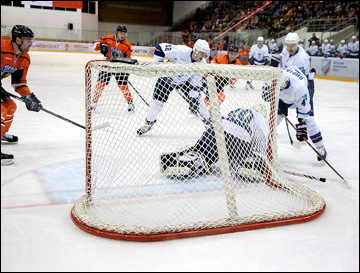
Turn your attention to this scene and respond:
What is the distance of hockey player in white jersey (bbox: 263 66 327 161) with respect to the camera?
8.93ft

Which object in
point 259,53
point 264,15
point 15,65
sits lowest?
point 15,65

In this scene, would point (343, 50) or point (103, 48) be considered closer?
point (103, 48)

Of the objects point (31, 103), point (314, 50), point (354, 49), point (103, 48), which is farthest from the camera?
point (314, 50)

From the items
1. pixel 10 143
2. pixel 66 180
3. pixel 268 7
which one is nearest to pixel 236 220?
pixel 66 180

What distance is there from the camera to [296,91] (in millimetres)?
2764

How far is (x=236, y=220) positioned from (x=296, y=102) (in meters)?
1.29

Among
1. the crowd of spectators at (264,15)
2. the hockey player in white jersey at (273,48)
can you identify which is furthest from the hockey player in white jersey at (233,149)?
the crowd of spectators at (264,15)

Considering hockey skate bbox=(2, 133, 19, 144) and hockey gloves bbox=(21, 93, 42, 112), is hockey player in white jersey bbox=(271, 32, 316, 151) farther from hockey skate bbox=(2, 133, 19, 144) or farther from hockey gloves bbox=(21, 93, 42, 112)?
hockey skate bbox=(2, 133, 19, 144)

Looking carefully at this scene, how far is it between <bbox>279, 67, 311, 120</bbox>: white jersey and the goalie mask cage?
8.2 inches

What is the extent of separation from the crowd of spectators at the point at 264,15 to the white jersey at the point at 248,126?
473 inches

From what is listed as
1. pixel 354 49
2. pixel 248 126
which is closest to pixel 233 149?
pixel 248 126

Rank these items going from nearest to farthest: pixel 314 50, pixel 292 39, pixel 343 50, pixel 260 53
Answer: pixel 292 39 < pixel 260 53 < pixel 343 50 < pixel 314 50

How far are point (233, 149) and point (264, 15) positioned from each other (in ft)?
57.2

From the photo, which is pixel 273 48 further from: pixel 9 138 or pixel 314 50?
pixel 9 138
